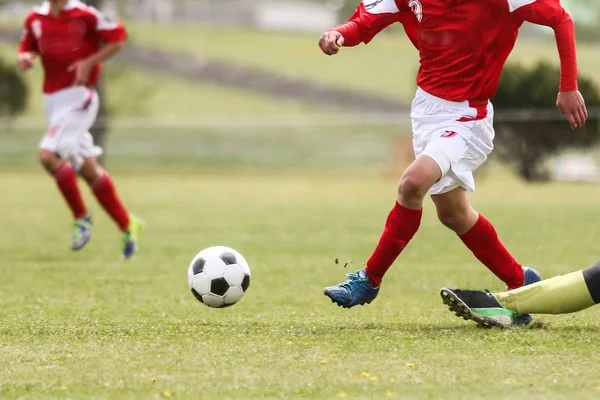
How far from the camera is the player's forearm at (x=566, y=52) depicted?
15.8 feet

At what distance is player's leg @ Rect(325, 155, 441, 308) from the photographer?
4891mm

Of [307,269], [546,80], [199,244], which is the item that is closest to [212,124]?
[546,80]

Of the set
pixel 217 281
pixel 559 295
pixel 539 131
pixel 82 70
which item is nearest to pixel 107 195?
pixel 82 70

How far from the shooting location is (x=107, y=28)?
29.1 ft

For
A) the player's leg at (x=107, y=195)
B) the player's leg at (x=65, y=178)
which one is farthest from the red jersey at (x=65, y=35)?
the player's leg at (x=107, y=195)

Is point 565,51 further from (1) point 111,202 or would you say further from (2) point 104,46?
(2) point 104,46

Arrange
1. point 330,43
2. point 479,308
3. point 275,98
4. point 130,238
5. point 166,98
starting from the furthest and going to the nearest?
point 275,98 → point 166,98 → point 130,238 → point 330,43 → point 479,308

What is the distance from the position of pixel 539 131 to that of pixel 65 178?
14.9m

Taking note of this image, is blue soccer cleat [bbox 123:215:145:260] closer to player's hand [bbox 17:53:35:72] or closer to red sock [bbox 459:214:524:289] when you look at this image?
player's hand [bbox 17:53:35:72]

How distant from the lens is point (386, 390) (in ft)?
11.5

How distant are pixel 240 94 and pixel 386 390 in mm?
35345

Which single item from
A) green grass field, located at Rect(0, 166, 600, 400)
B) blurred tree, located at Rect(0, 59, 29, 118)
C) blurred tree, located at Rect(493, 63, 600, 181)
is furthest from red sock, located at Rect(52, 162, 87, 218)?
blurred tree, located at Rect(0, 59, 29, 118)

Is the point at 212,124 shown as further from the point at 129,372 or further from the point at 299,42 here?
the point at 129,372

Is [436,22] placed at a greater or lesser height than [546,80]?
greater
